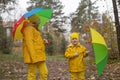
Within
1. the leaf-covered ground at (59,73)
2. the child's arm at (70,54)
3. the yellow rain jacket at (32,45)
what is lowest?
the leaf-covered ground at (59,73)

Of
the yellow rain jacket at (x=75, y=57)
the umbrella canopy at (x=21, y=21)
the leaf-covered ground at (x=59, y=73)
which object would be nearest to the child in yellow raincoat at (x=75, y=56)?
the yellow rain jacket at (x=75, y=57)

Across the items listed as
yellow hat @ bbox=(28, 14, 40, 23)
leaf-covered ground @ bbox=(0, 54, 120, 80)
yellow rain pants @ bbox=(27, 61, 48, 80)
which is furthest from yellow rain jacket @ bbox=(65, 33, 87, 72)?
leaf-covered ground @ bbox=(0, 54, 120, 80)

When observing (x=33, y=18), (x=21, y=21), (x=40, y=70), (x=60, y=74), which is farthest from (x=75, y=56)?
(x=60, y=74)

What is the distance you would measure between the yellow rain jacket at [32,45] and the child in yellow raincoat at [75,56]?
26.9 inches

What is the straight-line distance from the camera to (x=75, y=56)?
8.57 meters

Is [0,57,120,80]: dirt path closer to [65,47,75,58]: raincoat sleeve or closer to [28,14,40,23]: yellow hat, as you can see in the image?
[65,47,75,58]: raincoat sleeve

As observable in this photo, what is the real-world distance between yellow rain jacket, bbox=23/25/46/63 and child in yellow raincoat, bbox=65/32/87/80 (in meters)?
0.68

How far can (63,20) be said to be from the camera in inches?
2714

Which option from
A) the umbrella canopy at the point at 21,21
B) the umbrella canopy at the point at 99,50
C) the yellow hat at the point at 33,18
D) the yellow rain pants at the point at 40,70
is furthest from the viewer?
the yellow hat at the point at 33,18

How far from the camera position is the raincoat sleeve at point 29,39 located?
8383mm

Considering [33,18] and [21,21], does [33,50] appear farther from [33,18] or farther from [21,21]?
[33,18]

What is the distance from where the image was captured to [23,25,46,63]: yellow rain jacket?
8398 millimetres

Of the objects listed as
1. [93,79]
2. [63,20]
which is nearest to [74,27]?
[63,20]

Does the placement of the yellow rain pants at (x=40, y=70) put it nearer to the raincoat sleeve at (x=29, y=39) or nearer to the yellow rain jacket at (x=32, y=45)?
the yellow rain jacket at (x=32, y=45)
